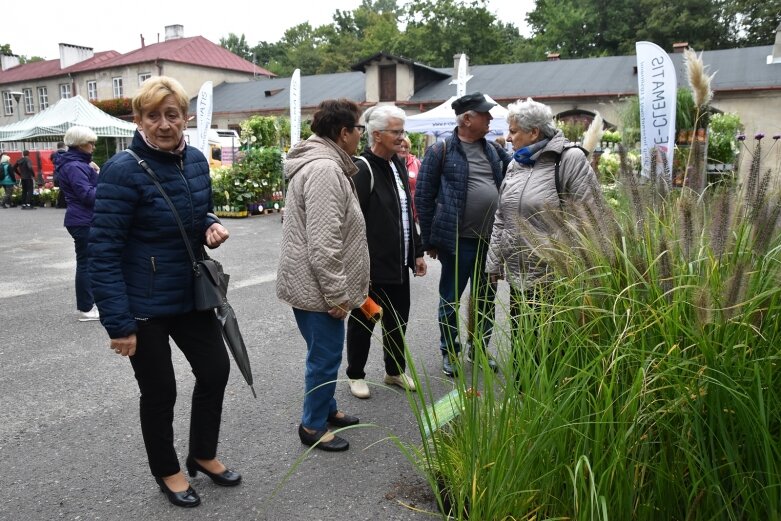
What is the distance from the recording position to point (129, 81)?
41.8 meters

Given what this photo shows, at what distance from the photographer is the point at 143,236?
259 centimetres

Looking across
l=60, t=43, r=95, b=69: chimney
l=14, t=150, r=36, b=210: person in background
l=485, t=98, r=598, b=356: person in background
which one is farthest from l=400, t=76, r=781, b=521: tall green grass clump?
l=60, t=43, r=95, b=69: chimney

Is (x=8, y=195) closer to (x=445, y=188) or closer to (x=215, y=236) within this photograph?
(x=445, y=188)

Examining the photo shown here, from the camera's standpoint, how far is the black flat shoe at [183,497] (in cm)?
272

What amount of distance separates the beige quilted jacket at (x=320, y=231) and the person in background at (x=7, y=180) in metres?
21.0

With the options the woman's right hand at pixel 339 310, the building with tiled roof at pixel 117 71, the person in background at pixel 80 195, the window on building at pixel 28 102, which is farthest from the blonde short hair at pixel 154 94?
the window on building at pixel 28 102

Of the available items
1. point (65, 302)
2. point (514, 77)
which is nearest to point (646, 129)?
point (65, 302)

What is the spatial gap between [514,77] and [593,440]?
32067 mm

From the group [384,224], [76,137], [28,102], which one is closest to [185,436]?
[384,224]

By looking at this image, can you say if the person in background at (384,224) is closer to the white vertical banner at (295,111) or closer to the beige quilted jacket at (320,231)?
the beige quilted jacket at (320,231)

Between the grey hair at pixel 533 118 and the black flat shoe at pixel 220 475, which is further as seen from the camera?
the grey hair at pixel 533 118

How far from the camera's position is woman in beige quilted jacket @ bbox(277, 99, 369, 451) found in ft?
9.79

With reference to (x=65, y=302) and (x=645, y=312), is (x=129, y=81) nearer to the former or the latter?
(x=65, y=302)

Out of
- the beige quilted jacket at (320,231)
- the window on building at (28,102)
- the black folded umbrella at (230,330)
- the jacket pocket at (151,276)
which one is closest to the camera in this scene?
the jacket pocket at (151,276)
